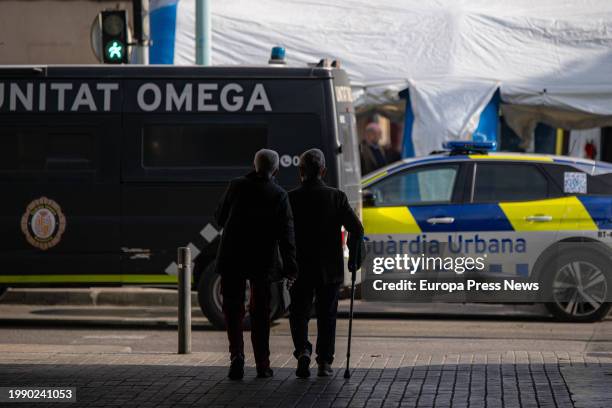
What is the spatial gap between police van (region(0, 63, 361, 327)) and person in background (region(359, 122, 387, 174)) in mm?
5281

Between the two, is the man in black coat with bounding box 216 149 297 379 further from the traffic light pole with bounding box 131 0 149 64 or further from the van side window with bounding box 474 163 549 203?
the traffic light pole with bounding box 131 0 149 64

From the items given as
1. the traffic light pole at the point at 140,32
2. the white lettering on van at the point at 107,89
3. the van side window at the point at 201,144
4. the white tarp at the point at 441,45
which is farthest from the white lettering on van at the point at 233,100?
the white tarp at the point at 441,45

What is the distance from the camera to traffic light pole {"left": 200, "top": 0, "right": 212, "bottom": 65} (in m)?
15.7

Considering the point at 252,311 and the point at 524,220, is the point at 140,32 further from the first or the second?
the point at 252,311

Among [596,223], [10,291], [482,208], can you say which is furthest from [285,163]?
[10,291]

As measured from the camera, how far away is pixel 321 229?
8.96 metres

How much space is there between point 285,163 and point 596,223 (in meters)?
3.18

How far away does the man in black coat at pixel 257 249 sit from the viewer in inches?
343

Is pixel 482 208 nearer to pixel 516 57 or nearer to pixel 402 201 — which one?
pixel 402 201

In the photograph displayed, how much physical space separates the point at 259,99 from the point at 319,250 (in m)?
3.73

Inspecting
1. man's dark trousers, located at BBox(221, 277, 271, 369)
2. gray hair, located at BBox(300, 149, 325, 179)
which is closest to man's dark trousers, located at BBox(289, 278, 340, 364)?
man's dark trousers, located at BBox(221, 277, 271, 369)

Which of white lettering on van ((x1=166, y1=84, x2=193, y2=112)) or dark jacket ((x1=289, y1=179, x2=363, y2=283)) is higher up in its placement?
white lettering on van ((x1=166, y1=84, x2=193, y2=112))

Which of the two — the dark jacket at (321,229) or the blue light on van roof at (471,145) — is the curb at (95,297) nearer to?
the blue light on van roof at (471,145)

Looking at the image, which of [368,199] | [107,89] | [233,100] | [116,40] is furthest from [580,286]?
[116,40]
